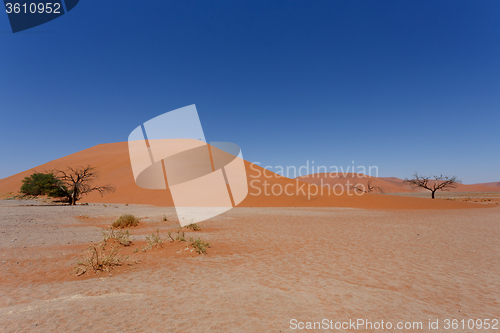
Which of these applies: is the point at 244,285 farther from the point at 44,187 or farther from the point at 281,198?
the point at 44,187

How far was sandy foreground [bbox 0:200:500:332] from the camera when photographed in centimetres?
373

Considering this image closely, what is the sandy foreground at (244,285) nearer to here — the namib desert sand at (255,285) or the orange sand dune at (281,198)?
the namib desert sand at (255,285)

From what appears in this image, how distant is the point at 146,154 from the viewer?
181 feet

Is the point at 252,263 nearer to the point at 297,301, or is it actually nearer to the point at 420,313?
the point at 297,301

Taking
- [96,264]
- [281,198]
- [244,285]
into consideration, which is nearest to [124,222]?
[96,264]

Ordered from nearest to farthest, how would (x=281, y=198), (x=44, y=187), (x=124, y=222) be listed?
(x=124, y=222) < (x=44, y=187) < (x=281, y=198)

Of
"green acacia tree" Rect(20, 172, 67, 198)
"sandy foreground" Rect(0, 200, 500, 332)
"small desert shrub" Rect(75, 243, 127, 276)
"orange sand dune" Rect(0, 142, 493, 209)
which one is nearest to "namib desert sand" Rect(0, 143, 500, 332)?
"sandy foreground" Rect(0, 200, 500, 332)

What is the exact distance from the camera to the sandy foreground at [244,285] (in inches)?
147

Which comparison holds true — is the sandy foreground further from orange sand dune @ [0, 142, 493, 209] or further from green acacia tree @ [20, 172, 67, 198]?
orange sand dune @ [0, 142, 493, 209]

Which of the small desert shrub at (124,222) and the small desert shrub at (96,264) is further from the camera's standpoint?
the small desert shrub at (124,222)

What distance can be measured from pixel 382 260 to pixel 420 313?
133 inches

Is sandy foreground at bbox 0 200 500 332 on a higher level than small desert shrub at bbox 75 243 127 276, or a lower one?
lower

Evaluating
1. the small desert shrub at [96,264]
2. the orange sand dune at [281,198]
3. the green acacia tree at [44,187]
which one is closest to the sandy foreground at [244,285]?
the small desert shrub at [96,264]

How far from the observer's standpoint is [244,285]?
524 cm
